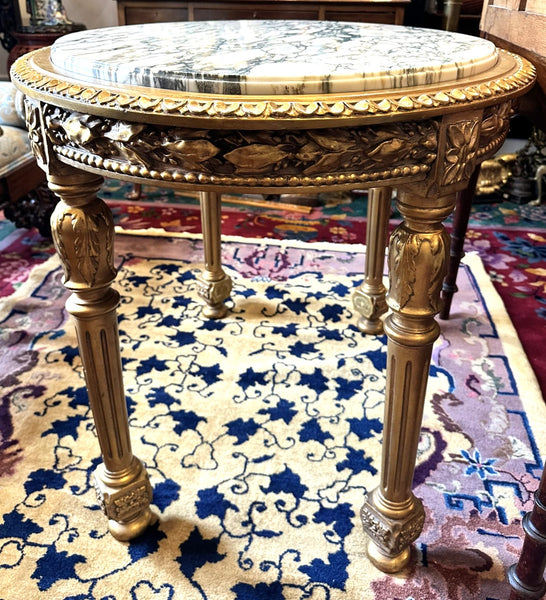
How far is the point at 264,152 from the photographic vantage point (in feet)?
1.78

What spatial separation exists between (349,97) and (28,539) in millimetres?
791

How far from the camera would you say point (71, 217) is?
707mm

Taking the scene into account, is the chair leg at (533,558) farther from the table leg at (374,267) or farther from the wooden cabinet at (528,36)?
the table leg at (374,267)

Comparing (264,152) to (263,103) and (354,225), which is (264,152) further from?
(354,225)

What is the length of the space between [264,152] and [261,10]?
1.79m

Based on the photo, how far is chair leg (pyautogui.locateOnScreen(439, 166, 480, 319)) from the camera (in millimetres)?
1259

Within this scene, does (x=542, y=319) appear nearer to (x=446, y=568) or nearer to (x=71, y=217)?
(x=446, y=568)

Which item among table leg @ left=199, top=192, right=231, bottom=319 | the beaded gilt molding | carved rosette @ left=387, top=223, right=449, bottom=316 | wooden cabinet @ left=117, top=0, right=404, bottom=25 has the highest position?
the beaded gilt molding

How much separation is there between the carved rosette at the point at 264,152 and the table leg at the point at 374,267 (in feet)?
2.17

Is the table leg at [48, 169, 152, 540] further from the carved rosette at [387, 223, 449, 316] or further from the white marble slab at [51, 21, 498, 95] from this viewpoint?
the carved rosette at [387, 223, 449, 316]

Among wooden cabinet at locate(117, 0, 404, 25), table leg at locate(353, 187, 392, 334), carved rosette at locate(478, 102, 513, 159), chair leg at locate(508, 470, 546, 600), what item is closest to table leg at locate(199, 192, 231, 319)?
table leg at locate(353, 187, 392, 334)

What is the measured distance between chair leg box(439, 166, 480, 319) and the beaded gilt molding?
0.69 meters

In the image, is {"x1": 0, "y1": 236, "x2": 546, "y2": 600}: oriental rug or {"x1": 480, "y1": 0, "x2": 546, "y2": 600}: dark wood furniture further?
{"x1": 0, "y1": 236, "x2": 546, "y2": 600}: oriental rug

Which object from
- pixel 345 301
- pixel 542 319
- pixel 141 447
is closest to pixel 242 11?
pixel 345 301
